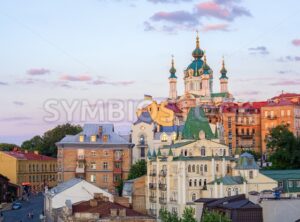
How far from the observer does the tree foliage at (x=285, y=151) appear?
90875 mm

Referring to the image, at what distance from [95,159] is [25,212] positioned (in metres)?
15.8

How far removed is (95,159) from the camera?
99.0 meters

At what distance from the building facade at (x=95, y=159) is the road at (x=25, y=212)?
5.82 metres

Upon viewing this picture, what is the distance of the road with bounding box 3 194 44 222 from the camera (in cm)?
7919

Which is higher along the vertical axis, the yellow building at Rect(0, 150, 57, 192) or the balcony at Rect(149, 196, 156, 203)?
the yellow building at Rect(0, 150, 57, 192)

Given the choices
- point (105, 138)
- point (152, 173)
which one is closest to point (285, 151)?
point (152, 173)

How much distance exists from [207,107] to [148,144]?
79.0 ft

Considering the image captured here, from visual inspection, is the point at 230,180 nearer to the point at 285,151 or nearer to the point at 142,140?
the point at 285,151

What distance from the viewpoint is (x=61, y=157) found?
324ft

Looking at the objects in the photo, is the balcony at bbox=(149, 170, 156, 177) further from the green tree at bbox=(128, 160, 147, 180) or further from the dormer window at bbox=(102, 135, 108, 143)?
the dormer window at bbox=(102, 135, 108, 143)

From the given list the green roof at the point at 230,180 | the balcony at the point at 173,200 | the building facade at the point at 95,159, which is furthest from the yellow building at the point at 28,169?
the green roof at the point at 230,180

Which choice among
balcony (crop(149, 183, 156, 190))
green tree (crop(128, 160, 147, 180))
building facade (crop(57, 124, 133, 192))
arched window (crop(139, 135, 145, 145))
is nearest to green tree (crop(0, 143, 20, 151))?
arched window (crop(139, 135, 145, 145))

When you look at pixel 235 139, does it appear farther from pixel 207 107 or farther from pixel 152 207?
pixel 152 207

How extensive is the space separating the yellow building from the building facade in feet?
78.0
